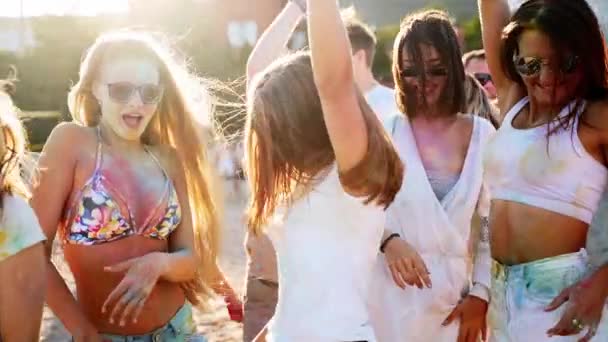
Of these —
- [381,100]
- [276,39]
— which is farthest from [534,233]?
[381,100]

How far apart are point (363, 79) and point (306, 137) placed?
254 centimetres

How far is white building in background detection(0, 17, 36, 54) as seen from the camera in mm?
21548

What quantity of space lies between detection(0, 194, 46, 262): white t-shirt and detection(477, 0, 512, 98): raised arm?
1.44 m

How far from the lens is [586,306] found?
97.3 inches

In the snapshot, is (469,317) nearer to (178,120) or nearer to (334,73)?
(178,120)

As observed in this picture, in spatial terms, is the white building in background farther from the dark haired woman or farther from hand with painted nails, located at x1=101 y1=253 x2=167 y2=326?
hand with painted nails, located at x1=101 y1=253 x2=167 y2=326

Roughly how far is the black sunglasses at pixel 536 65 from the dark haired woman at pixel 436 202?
660mm

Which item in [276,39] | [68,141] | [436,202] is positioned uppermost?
[276,39]

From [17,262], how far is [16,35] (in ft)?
68.8

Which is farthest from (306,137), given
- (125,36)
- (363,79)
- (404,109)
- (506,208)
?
(363,79)

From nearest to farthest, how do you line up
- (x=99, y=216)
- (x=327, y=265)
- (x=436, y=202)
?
(x=327, y=265) → (x=99, y=216) → (x=436, y=202)

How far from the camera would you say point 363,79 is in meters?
4.82

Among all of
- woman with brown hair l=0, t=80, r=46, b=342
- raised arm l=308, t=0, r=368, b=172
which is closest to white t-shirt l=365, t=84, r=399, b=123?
raised arm l=308, t=0, r=368, b=172

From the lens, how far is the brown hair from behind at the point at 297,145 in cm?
229
